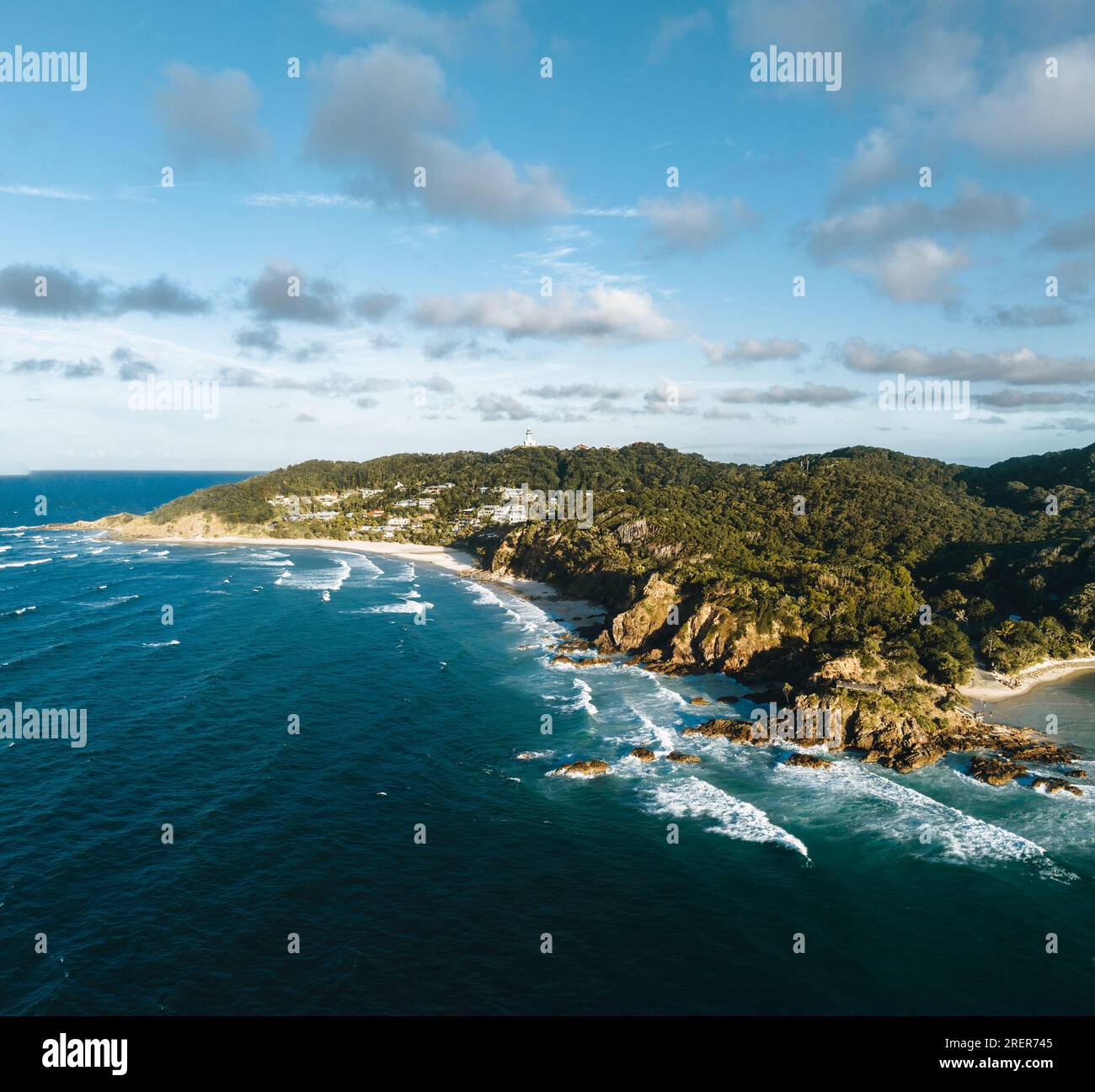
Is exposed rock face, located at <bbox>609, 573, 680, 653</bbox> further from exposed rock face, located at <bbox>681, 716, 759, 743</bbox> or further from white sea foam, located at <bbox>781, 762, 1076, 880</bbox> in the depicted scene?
white sea foam, located at <bbox>781, 762, 1076, 880</bbox>

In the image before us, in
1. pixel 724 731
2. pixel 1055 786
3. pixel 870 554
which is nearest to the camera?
pixel 1055 786

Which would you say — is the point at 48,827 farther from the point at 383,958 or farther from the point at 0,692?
the point at 0,692

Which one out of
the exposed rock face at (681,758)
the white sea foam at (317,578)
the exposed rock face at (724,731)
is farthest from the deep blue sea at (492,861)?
the white sea foam at (317,578)

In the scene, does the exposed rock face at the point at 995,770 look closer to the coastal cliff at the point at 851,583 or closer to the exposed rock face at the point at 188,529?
the coastal cliff at the point at 851,583

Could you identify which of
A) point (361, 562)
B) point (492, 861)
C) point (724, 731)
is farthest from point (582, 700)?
point (361, 562)

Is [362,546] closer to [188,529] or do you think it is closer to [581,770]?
[188,529]

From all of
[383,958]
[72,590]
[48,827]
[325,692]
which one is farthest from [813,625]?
[72,590]

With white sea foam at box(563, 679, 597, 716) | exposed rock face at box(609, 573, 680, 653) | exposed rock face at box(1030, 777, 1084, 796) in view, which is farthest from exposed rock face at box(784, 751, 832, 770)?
exposed rock face at box(609, 573, 680, 653)

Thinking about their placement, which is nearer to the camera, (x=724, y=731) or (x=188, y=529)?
(x=724, y=731)
